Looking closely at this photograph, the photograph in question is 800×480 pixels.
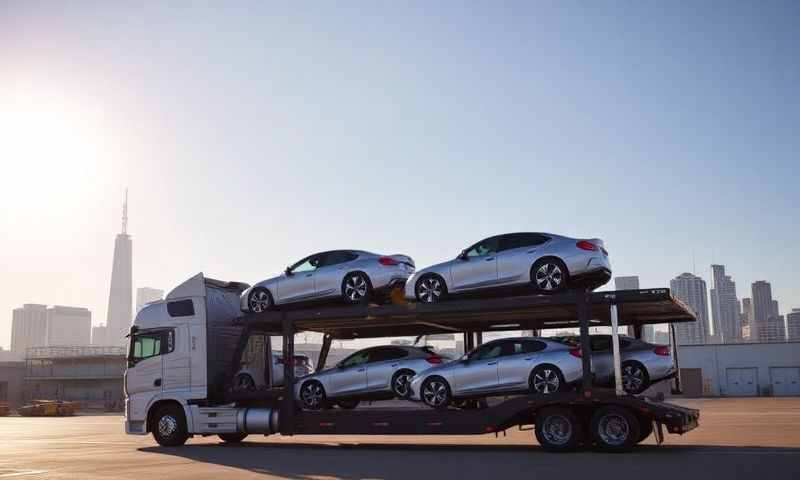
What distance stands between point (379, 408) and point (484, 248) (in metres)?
3.70

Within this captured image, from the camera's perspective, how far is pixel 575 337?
14.9 metres

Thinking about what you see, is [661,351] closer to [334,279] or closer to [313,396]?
[334,279]

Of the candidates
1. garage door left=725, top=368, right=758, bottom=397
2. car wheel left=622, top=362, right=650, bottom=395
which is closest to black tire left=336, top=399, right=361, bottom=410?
car wheel left=622, top=362, right=650, bottom=395

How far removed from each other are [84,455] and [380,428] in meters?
6.16

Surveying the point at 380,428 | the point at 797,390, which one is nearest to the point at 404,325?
the point at 380,428

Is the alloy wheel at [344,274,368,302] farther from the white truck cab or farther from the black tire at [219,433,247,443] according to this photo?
the black tire at [219,433,247,443]

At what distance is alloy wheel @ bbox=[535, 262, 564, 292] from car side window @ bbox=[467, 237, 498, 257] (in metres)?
1.02

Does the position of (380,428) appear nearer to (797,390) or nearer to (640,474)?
(640,474)

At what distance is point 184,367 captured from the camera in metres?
17.9

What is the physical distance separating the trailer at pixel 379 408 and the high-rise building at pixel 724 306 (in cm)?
14200

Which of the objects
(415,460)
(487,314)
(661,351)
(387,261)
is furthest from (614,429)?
(387,261)

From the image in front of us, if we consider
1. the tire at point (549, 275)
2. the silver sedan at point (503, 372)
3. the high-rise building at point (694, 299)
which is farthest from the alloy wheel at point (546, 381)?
the high-rise building at point (694, 299)

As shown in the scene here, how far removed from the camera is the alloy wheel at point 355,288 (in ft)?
53.2

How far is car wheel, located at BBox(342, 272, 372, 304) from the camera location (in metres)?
16.2
